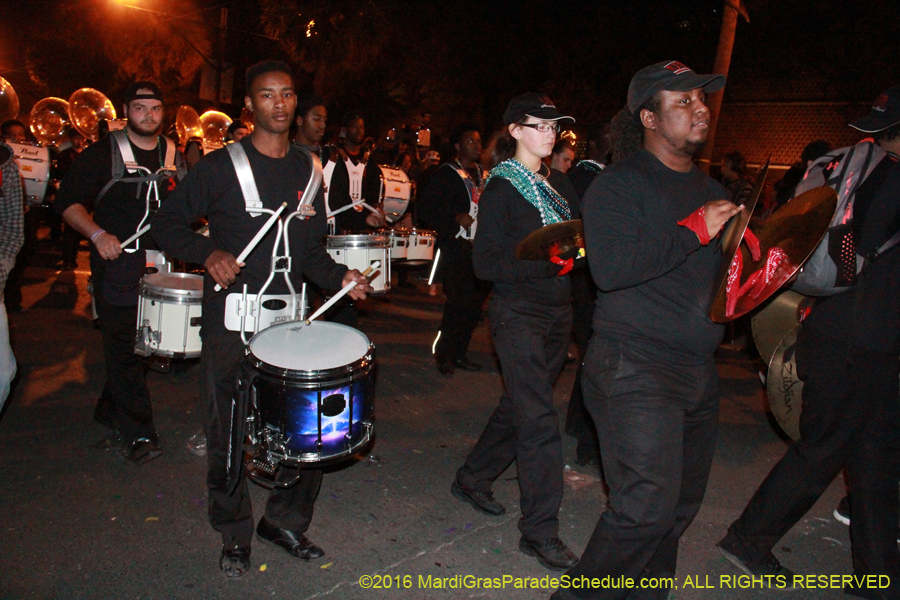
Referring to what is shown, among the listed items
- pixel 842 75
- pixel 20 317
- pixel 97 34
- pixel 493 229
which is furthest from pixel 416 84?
pixel 493 229

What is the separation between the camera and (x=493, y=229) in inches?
147

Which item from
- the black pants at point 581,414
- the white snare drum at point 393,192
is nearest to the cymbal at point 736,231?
the black pants at point 581,414

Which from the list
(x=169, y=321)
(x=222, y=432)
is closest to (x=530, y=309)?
(x=222, y=432)

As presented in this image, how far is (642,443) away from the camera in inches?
107

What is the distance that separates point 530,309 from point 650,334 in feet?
3.28

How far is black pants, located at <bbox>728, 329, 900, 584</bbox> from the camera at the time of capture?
11.1ft

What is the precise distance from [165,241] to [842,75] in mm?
19060

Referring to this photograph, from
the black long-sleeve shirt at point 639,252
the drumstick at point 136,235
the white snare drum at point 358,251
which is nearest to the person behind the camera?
the black long-sleeve shirt at point 639,252

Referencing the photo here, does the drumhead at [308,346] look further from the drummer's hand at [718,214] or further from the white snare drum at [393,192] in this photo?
the white snare drum at [393,192]

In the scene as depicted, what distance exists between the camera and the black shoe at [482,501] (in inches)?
163

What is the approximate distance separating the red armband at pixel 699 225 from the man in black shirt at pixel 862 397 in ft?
4.00

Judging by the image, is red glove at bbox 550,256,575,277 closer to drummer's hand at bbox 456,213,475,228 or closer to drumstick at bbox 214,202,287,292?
drumstick at bbox 214,202,287,292

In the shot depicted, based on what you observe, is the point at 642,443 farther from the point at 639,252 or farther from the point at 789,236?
the point at 789,236

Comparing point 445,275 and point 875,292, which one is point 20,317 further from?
point 875,292
